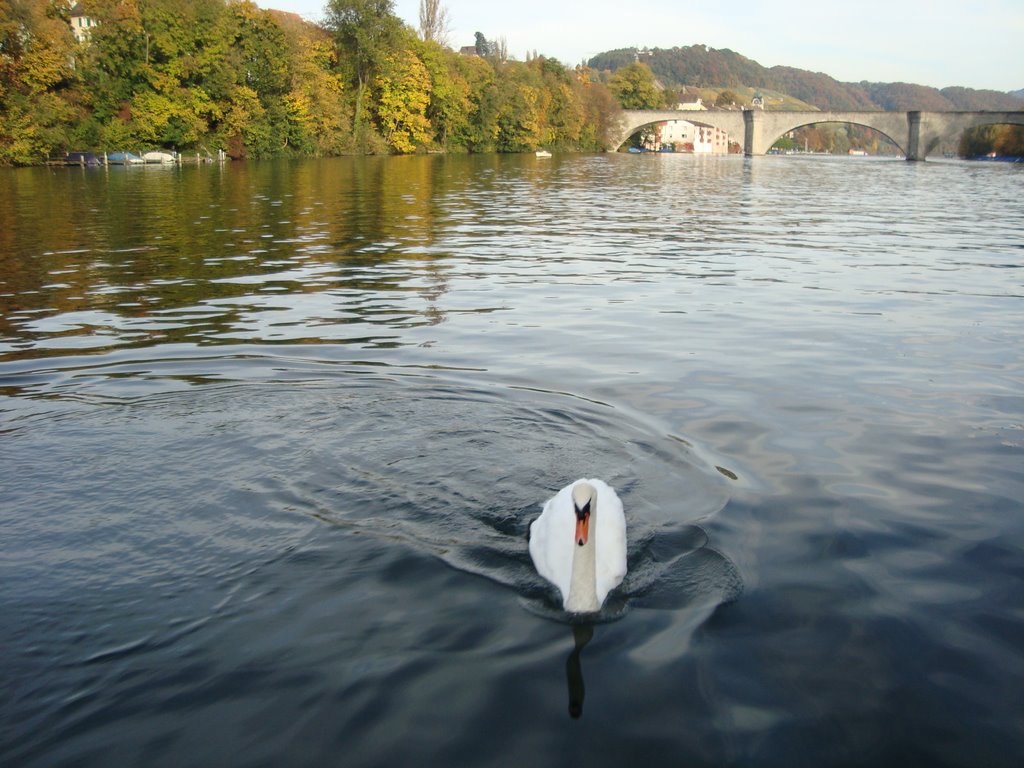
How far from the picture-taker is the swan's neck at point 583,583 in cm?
512

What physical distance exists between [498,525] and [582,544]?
1.43m

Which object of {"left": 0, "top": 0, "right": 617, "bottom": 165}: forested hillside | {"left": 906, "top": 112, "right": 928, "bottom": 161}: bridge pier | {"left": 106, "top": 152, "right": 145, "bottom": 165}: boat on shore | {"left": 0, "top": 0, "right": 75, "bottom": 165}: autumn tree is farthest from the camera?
{"left": 906, "top": 112, "right": 928, "bottom": 161}: bridge pier

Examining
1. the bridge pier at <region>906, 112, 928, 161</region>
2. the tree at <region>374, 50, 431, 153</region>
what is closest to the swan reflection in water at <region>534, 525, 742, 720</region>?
the tree at <region>374, 50, 431, 153</region>

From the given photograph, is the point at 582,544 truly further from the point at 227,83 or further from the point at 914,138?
the point at 914,138

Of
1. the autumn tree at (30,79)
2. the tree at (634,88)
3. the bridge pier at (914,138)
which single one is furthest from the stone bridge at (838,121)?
the autumn tree at (30,79)

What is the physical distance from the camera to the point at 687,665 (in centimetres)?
475

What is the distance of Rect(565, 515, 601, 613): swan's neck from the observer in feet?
16.8

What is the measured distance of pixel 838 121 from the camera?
409ft

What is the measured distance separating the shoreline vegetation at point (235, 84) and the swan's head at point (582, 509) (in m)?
67.7

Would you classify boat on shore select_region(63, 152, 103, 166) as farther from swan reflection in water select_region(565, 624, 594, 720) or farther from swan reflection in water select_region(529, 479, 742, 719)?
swan reflection in water select_region(565, 624, 594, 720)

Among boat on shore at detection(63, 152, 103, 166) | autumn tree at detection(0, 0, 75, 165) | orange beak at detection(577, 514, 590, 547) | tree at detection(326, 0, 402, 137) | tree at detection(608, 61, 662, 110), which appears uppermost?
tree at detection(608, 61, 662, 110)

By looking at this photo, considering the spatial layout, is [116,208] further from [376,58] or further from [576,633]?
[376,58]

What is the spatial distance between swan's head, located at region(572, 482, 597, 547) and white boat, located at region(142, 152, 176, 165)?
71.3m

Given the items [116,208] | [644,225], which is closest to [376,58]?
[116,208]
